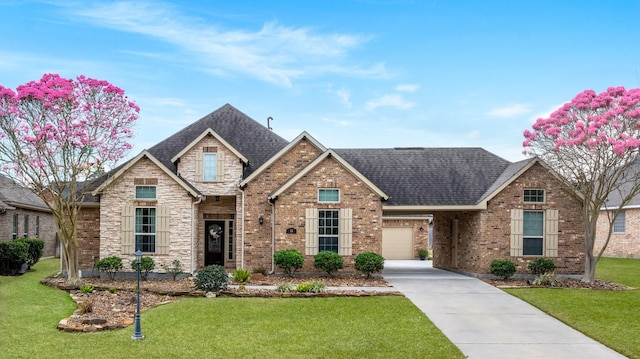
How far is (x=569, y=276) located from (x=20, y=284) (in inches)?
760

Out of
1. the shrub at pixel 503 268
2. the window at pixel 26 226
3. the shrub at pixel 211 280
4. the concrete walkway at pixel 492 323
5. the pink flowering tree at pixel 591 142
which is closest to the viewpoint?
the concrete walkway at pixel 492 323

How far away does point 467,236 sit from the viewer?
22734mm

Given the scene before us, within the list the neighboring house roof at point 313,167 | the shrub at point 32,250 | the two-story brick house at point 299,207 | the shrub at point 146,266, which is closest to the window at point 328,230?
the two-story brick house at point 299,207

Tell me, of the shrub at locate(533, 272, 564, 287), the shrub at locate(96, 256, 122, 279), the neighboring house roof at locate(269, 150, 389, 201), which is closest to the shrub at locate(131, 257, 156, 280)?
the shrub at locate(96, 256, 122, 279)

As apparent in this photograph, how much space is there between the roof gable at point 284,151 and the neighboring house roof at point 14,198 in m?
9.41

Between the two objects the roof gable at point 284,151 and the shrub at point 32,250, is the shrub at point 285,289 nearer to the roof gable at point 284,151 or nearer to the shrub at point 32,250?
the roof gable at point 284,151

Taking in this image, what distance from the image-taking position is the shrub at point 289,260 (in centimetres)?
1991

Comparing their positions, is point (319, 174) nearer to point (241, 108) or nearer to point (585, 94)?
point (241, 108)

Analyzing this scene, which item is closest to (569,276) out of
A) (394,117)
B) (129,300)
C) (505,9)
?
(394,117)

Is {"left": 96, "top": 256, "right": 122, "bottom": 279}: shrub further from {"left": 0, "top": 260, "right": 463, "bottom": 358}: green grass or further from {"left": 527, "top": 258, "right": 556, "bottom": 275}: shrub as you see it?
{"left": 527, "top": 258, "right": 556, "bottom": 275}: shrub

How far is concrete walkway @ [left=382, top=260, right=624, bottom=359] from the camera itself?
34.7 feet

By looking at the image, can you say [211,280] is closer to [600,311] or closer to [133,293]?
[133,293]

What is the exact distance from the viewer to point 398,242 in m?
32.9

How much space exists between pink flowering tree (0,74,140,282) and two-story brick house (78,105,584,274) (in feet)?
4.40
